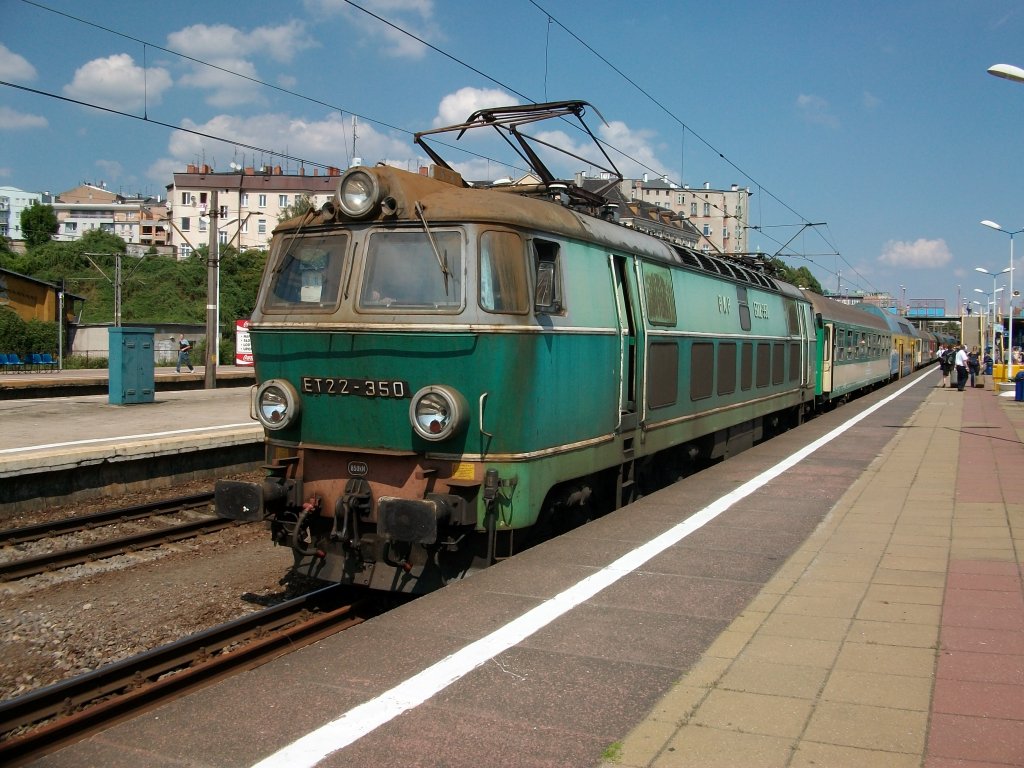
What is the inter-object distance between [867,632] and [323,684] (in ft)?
9.94

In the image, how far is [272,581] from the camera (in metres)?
8.84

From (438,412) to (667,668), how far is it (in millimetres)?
2518

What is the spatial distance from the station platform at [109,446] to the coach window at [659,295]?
7.77m

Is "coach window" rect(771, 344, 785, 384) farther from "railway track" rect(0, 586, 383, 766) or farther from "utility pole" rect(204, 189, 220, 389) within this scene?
"utility pole" rect(204, 189, 220, 389)

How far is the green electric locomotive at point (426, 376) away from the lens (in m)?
6.35

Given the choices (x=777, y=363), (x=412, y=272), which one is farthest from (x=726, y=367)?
(x=412, y=272)

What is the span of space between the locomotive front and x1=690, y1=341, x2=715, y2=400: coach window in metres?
3.80

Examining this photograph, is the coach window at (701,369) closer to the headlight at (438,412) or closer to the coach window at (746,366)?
the coach window at (746,366)

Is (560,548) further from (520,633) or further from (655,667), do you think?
(655,667)

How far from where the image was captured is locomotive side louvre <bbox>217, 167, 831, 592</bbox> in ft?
20.8

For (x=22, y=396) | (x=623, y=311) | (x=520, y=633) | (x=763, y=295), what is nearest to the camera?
(x=520, y=633)

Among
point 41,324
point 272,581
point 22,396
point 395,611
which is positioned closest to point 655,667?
point 395,611

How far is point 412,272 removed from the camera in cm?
659

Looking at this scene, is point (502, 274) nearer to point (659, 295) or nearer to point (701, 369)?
point (659, 295)
